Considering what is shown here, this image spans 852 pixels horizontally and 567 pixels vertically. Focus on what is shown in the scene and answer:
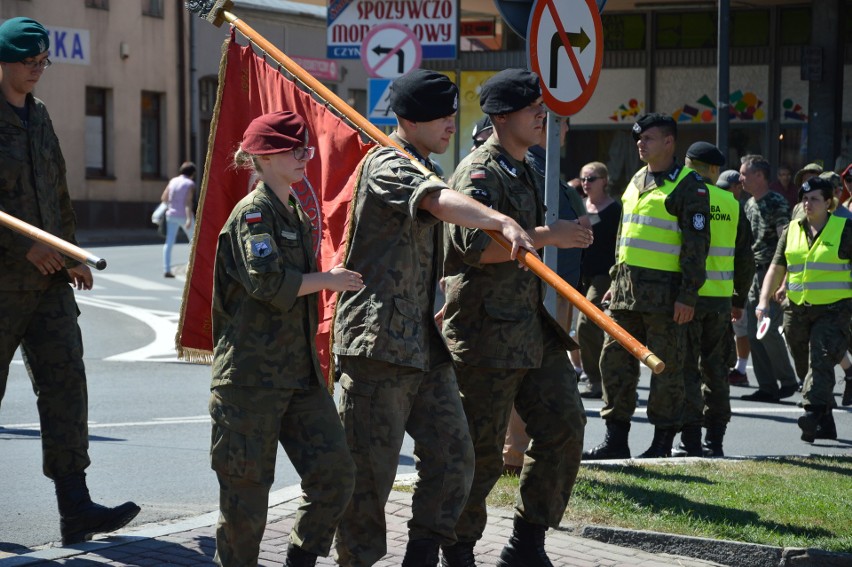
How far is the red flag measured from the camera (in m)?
5.81

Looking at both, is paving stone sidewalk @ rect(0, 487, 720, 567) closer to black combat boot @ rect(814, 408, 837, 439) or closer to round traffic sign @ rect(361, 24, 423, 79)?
black combat boot @ rect(814, 408, 837, 439)

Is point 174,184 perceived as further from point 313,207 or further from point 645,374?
point 313,207

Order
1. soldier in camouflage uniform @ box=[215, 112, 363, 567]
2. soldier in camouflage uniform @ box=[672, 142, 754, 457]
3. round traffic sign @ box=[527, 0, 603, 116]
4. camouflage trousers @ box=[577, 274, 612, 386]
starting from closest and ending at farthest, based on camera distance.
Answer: soldier in camouflage uniform @ box=[215, 112, 363, 567]
round traffic sign @ box=[527, 0, 603, 116]
soldier in camouflage uniform @ box=[672, 142, 754, 457]
camouflage trousers @ box=[577, 274, 612, 386]

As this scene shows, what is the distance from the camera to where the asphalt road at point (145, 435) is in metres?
7.00

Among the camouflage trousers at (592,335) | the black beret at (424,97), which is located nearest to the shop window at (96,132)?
the camouflage trousers at (592,335)

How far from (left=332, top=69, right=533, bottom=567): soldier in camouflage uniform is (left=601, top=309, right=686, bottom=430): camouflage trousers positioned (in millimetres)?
3311

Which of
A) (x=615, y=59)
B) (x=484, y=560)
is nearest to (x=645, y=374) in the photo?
(x=484, y=560)

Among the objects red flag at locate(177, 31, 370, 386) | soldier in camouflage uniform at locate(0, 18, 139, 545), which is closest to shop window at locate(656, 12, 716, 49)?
red flag at locate(177, 31, 370, 386)

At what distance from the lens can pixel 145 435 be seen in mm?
9086

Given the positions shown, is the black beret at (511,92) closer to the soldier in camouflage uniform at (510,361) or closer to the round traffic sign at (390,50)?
the soldier in camouflage uniform at (510,361)

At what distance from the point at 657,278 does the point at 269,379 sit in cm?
403

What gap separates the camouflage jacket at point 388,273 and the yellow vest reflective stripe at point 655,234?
11.0 feet

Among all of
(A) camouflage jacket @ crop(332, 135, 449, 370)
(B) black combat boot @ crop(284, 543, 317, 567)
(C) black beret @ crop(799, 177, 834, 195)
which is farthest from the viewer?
(C) black beret @ crop(799, 177, 834, 195)

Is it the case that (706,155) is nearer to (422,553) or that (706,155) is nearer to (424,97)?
(424,97)
